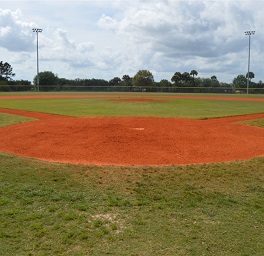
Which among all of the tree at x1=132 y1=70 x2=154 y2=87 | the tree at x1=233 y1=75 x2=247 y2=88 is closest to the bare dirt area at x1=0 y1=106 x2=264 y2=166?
the tree at x1=132 y1=70 x2=154 y2=87

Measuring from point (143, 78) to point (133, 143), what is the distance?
4306 inches

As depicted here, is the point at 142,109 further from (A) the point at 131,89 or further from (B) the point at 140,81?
(B) the point at 140,81

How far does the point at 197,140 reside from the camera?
12938mm

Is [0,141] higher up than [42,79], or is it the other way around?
[42,79]

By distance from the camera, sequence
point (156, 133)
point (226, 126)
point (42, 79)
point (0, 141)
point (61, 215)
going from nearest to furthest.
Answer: point (61, 215) → point (0, 141) → point (156, 133) → point (226, 126) → point (42, 79)

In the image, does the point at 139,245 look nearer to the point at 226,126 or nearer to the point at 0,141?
the point at 0,141

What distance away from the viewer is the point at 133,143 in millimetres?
12039

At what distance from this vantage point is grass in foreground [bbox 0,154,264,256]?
4.92m

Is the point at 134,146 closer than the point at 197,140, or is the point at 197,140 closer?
the point at 134,146

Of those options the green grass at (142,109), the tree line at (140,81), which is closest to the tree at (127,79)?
the tree line at (140,81)

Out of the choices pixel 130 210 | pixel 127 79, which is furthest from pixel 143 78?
pixel 130 210

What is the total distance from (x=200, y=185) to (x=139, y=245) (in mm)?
3035

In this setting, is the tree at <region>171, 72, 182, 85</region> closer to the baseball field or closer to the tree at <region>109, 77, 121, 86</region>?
the tree at <region>109, 77, 121, 86</region>

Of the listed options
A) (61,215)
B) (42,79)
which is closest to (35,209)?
(61,215)
